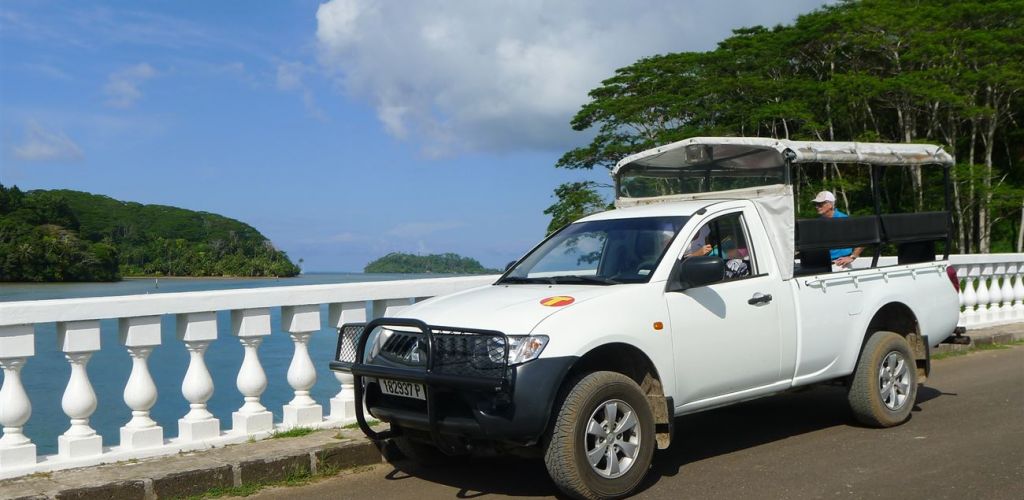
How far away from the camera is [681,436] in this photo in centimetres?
745

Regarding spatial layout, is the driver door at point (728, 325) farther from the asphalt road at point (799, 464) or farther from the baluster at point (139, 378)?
the baluster at point (139, 378)

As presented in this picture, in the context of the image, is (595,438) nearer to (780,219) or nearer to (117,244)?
(780,219)

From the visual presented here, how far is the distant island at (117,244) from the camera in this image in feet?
51.0

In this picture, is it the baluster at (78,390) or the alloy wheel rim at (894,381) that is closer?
the baluster at (78,390)

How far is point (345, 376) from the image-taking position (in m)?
7.10

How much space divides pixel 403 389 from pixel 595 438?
113 cm

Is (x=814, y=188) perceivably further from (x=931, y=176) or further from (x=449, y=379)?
(x=449, y=379)

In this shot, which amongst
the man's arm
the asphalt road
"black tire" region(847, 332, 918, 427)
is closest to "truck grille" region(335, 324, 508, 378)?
the asphalt road

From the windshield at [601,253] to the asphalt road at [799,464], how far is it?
50.5 inches

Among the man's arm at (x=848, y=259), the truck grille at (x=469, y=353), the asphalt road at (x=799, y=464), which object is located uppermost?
the man's arm at (x=848, y=259)

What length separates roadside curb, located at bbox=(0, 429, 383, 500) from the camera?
17.2 feet

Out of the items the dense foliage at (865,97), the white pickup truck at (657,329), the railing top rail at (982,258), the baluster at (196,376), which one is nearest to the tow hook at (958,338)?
the white pickup truck at (657,329)

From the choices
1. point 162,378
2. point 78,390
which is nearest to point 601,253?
point 162,378

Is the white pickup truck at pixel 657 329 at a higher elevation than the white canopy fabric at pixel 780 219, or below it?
below
